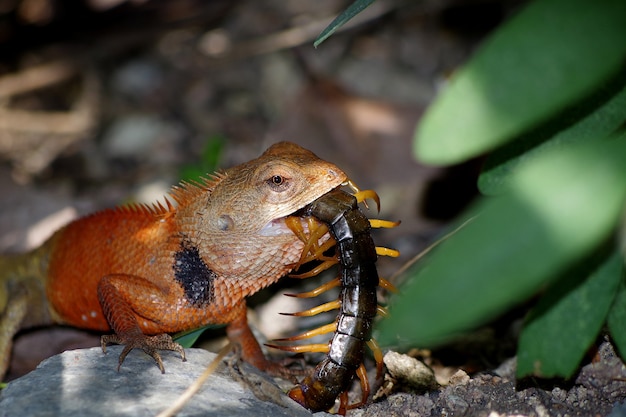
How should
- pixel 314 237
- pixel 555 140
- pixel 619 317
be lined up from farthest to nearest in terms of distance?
pixel 314 237, pixel 555 140, pixel 619 317

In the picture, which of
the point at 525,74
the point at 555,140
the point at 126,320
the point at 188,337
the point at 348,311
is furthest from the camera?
the point at 188,337

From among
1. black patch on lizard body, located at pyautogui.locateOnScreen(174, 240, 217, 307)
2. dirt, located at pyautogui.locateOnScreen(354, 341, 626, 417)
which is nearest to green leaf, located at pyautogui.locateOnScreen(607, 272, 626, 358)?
dirt, located at pyautogui.locateOnScreen(354, 341, 626, 417)

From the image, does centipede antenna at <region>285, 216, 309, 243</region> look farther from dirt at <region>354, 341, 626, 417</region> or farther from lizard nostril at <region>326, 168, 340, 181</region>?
dirt at <region>354, 341, 626, 417</region>

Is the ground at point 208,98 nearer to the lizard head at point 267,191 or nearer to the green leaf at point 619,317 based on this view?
the lizard head at point 267,191

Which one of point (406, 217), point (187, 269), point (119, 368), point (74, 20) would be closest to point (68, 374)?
point (119, 368)

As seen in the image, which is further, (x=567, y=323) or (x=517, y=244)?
(x=567, y=323)

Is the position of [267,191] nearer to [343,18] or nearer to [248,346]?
[248,346]

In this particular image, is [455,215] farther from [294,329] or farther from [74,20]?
[74,20]

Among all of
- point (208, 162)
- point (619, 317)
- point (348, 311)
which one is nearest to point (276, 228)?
point (348, 311)
